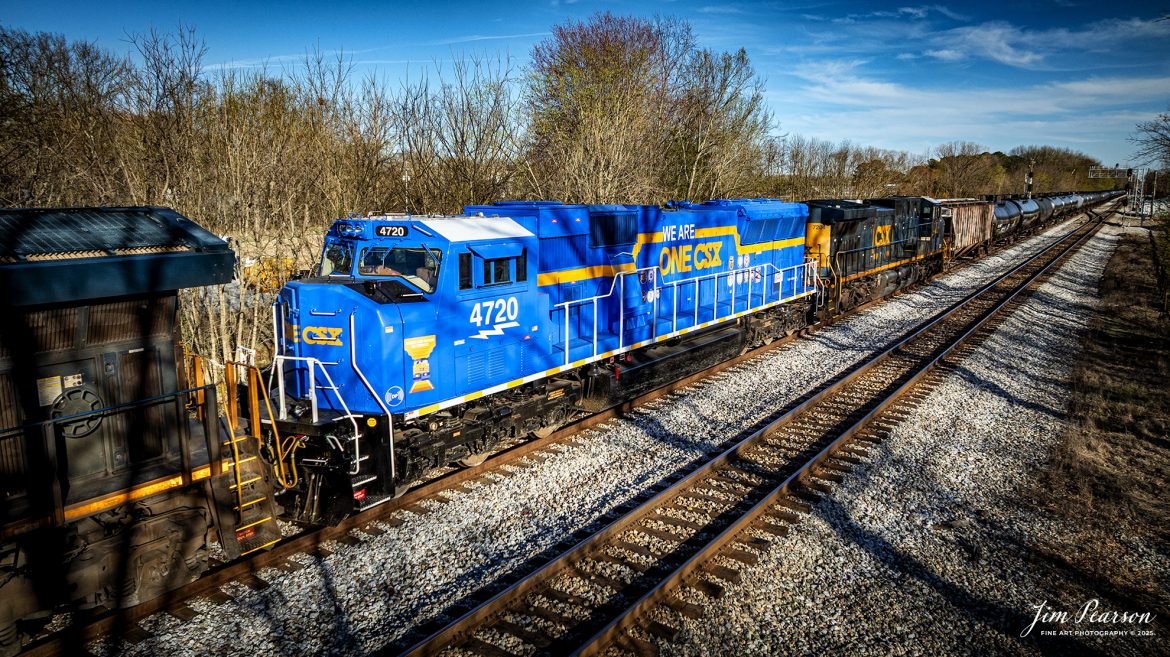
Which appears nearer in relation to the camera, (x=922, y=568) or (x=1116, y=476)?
(x=922, y=568)

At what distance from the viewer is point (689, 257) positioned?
41.9 ft

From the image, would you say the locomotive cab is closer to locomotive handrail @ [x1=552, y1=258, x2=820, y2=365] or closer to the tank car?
the tank car

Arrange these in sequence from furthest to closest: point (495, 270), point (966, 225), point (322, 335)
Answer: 1. point (966, 225)
2. point (495, 270)
3. point (322, 335)

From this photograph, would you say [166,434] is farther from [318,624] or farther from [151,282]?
[318,624]

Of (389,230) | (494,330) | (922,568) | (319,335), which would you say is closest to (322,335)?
(319,335)

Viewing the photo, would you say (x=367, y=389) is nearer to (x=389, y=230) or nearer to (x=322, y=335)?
(x=322, y=335)

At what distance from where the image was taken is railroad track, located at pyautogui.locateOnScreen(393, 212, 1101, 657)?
17.7ft

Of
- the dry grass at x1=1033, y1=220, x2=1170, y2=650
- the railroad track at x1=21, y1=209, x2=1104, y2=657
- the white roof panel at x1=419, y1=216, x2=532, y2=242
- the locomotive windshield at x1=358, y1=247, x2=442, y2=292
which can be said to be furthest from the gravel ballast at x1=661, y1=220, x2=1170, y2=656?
the white roof panel at x1=419, y1=216, x2=532, y2=242

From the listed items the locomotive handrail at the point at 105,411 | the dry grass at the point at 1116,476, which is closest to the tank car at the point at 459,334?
the locomotive handrail at the point at 105,411

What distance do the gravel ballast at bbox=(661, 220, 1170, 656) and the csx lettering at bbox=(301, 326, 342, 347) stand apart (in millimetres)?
4382

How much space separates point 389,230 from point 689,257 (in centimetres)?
669

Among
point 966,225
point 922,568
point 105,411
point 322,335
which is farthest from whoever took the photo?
point 966,225

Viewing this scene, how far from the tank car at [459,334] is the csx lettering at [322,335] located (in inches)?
0.6

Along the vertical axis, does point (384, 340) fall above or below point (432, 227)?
below
